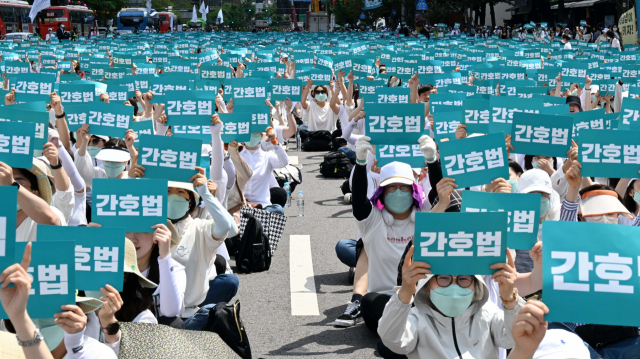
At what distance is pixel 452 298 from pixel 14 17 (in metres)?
56.0

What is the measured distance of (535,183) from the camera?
645 cm

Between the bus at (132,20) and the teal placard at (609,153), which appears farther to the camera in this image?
the bus at (132,20)

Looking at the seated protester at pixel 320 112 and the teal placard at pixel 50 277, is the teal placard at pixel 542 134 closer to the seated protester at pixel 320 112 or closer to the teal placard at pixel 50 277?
the teal placard at pixel 50 277

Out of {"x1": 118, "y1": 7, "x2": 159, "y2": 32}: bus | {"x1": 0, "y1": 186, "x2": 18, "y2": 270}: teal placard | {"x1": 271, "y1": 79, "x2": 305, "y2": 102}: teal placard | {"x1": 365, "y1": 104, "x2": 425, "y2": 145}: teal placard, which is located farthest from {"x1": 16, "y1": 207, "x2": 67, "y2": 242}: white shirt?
{"x1": 118, "y1": 7, "x2": 159, "y2": 32}: bus

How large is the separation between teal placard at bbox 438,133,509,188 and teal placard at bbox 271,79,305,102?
7.60 m

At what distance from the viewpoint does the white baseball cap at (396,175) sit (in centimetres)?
627

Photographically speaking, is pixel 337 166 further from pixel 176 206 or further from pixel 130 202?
pixel 130 202

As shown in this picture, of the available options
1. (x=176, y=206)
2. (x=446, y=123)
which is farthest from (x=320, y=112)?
(x=176, y=206)

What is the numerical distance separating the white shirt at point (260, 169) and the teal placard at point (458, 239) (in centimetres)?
579

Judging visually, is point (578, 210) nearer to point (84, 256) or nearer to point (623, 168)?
point (623, 168)

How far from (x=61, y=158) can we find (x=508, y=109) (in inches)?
203

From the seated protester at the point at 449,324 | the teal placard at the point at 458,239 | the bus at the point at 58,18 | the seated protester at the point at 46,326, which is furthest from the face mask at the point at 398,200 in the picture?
the bus at the point at 58,18

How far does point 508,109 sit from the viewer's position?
9.64 meters

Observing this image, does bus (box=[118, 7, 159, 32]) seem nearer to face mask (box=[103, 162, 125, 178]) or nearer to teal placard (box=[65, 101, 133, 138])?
teal placard (box=[65, 101, 133, 138])
